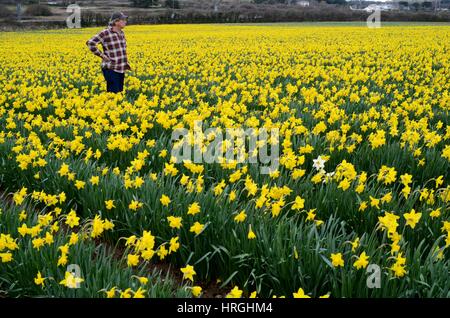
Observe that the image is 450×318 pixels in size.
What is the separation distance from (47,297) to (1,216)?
124cm

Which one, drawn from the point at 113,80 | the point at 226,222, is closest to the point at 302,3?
the point at 113,80

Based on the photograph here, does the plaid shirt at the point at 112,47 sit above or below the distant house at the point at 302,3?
below

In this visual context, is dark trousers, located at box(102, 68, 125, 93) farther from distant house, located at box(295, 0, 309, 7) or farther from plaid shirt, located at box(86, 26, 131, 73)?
distant house, located at box(295, 0, 309, 7)

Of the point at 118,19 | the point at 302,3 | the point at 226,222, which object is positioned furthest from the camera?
the point at 302,3

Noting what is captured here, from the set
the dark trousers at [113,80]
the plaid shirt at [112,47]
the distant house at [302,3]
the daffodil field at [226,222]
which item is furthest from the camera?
the distant house at [302,3]

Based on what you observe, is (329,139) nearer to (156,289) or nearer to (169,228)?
(169,228)

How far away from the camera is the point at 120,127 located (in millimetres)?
6031

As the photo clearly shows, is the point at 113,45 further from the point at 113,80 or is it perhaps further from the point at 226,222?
the point at 226,222

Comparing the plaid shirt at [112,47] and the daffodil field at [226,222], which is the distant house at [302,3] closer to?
the plaid shirt at [112,47]

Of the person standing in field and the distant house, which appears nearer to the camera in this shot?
the person standing in field

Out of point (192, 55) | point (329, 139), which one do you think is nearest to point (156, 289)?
point (329, 139)

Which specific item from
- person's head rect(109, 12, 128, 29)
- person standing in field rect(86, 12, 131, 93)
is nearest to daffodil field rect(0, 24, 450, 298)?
person standing in field rect(86, 12, 131, 93)

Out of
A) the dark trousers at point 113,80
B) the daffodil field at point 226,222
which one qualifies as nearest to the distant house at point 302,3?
the dark trousers at point 113,80

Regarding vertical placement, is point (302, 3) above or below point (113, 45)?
above
